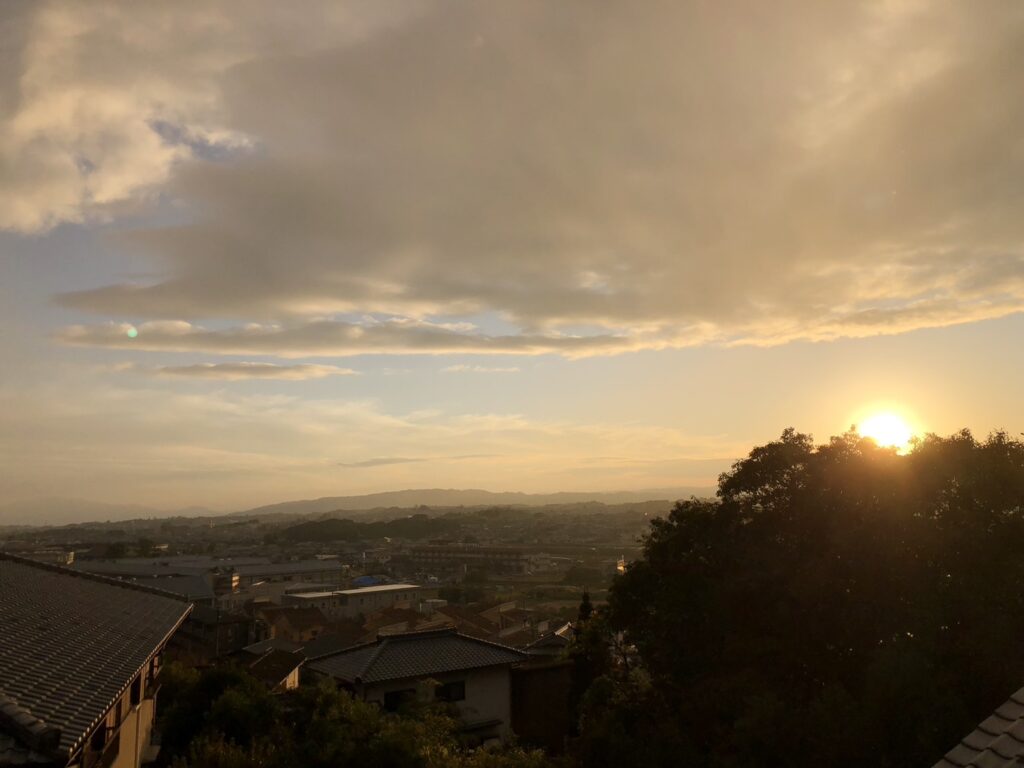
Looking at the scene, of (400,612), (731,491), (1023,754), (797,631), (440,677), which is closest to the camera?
(1023,754)

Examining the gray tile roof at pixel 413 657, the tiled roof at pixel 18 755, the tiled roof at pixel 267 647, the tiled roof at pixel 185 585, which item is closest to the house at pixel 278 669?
the gray tile roof at pixel 413 657

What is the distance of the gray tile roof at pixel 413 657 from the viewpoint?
76.9 feet

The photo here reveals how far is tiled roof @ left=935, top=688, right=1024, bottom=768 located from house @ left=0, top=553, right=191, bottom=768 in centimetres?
705

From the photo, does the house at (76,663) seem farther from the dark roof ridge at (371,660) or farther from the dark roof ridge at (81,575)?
the dark roof ridge at (371,660)

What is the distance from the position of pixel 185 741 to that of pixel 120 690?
12.4 m

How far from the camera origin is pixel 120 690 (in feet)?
29.4

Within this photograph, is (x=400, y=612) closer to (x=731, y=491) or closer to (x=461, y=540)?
(x=731, y=491)

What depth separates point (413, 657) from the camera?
80.6ft

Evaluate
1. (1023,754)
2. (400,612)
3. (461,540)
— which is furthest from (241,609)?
(461,540)

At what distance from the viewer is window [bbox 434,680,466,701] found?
23.6 meters

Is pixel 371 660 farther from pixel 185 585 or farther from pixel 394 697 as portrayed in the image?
pixel 185 585

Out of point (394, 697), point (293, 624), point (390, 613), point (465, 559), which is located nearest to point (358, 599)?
point (293, 624)

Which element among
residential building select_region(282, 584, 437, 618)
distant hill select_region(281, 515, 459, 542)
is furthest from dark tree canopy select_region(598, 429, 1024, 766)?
distant hill select_region(281, 515, 459, 542)

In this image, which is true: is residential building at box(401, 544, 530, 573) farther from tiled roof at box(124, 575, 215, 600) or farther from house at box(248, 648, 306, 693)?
house at box(248, 648, 306, 693)
